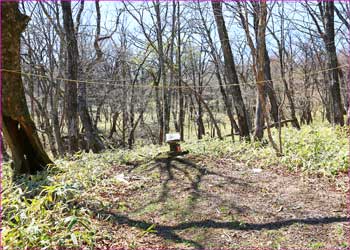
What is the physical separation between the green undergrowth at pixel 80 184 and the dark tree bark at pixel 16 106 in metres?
0.28

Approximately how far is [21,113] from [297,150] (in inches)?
159

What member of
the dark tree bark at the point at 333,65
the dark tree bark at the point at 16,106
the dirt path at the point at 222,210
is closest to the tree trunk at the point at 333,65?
the dark tree bark at the point at 333,65

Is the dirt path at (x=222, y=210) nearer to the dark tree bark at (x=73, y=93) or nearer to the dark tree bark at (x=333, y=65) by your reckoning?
the dark tree bark at (x=73, y=93)

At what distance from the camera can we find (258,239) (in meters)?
2.67

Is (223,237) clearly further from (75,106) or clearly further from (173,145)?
(75,106)

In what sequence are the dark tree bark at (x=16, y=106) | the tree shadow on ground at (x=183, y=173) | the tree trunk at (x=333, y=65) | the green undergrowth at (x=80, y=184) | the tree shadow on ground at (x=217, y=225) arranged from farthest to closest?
the tree trunk at (x=333, y=65) → the dark tree bark at (x=16, y=106) → the tree shadow on ground at (x=183, y=173) → the tree shadow on ground at (x=217, y=225) → the green undergrowth at (x=80, y=184)

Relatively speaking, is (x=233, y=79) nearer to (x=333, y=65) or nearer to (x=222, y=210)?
(x=333, y=65)

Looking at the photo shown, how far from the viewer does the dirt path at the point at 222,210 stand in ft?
8.86

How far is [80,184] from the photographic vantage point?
3916 millimetres

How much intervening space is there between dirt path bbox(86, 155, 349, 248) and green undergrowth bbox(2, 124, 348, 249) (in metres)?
0.19

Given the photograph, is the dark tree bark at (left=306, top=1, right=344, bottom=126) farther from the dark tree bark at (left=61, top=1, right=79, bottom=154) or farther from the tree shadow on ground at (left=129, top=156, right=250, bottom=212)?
the dark tree bark at (left=61, top=1, right=79, bottom=154)

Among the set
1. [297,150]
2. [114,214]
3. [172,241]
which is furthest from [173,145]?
[172,241]

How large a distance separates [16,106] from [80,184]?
4.67 feet

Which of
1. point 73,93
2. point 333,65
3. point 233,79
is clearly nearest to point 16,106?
point 73,93
